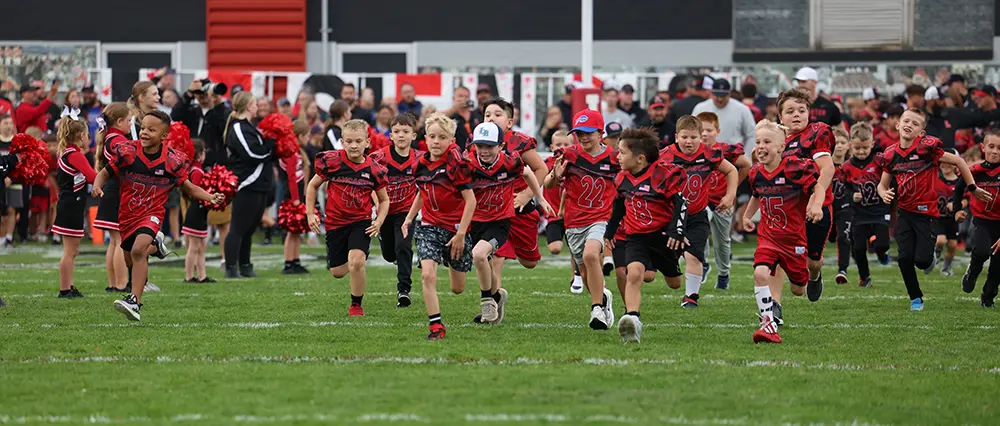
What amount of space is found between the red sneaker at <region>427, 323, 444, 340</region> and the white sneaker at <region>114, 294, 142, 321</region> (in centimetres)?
242

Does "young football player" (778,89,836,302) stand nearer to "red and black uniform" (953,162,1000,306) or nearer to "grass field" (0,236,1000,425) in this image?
"grass field" (0,236,1000,425)

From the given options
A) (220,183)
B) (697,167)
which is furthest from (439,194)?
(220,183)

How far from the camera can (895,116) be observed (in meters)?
18.3

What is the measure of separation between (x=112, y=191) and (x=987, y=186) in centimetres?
789

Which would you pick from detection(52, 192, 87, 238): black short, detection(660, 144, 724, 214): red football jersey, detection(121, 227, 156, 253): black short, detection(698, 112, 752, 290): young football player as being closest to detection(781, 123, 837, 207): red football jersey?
detection(660, 144, 724, 214): red football jersey

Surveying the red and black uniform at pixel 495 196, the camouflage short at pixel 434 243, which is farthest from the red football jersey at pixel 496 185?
the camouflage short at pixel 434 243

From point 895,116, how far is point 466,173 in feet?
32.6

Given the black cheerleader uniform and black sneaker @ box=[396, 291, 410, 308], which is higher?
the black cheerleader uniform

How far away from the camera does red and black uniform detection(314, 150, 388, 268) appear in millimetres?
11594

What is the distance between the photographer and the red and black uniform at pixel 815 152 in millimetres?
10906

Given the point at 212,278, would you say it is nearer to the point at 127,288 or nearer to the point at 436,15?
the point at 127,288

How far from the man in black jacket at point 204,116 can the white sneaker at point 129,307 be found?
4995 mm

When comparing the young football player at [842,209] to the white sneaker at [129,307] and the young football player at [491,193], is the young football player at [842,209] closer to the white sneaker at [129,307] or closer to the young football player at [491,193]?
the young football player at [491,193]

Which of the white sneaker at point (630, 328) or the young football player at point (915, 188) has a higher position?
the young football player at point (915, 188)
